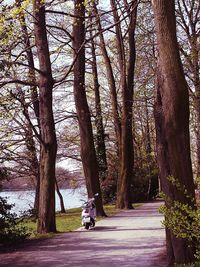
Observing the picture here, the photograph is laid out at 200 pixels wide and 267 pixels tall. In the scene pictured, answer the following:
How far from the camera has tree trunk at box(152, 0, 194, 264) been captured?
334 inches

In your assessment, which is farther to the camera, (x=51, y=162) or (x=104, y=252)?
(x=51, y=162)

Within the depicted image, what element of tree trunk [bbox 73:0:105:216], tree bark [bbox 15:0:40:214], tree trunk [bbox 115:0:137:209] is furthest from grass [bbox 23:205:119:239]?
tree trunk [bbox 115:0:137:209]

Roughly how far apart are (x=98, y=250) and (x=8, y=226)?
305cm

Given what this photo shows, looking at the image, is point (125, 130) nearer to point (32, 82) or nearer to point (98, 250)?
point (32, 82)

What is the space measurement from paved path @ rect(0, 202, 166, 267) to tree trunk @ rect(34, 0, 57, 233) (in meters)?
1.05

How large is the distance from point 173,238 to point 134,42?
60.0ft

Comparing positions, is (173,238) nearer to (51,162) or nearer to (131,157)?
(51,162)

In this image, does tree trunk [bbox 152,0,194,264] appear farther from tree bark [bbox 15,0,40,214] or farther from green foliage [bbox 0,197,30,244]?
green foliage [bbox 0,197,30,244]

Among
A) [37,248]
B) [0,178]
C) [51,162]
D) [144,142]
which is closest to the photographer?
[37,248]

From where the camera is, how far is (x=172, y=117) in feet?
27.9

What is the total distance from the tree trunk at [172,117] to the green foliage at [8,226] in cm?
568

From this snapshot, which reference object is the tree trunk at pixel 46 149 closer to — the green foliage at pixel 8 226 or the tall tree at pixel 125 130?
the green foliage at pixel 8 226

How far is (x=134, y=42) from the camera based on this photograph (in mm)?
25641

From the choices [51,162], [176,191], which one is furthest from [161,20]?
[51,162]
